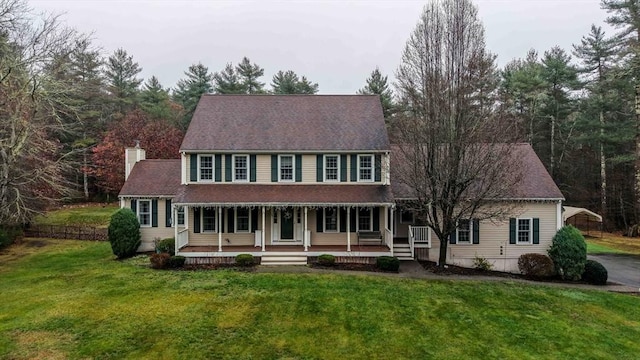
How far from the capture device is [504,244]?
17359 millimetres

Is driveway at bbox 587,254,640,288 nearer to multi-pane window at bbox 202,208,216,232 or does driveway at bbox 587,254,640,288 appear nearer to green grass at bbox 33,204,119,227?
multi-pane window at bbox 202,208,216,232

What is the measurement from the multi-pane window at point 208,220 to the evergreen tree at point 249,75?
30.3m

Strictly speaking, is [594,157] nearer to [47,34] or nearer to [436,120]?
[436,120]

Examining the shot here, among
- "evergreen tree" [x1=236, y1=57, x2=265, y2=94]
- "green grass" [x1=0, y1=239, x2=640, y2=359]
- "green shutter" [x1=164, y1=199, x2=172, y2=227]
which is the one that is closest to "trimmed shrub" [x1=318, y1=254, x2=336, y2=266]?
"green grass" [x1=0, y1=239, x2=640, y2=359]

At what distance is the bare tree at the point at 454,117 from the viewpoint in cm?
1448

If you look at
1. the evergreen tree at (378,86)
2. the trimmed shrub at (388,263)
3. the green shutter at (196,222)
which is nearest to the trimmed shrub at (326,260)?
the trimmed shrub at (388,263)

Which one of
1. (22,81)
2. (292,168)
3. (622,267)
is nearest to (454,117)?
(292,168)

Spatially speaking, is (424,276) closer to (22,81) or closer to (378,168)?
(378,168)

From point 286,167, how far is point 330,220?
3.59 metres

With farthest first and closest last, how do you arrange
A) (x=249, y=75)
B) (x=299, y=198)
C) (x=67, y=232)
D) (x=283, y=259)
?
(x=249, y=75) < (x=67, y=232) < (x=299, y=198) < (x=283, y=259)

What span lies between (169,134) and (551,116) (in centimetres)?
3666

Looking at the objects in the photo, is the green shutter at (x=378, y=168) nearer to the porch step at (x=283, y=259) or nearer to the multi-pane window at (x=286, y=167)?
the multi-pane window at (x=286, y=167)

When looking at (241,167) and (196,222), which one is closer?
(196,222)

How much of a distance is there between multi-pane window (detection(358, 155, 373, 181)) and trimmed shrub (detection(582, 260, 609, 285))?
33.8 feet
